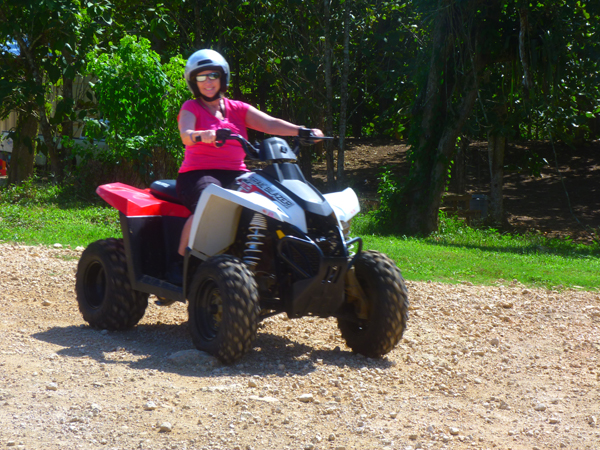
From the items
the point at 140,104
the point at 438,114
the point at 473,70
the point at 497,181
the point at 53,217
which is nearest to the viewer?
the point at 53,217

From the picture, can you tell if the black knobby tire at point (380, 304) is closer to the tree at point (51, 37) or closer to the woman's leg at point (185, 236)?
the woman's leg at point (185, 236)

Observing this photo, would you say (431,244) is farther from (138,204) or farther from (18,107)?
(18,107)

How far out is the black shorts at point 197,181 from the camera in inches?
187

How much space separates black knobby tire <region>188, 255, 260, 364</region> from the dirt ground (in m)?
0.13

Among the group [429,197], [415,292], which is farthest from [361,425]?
[429,197]

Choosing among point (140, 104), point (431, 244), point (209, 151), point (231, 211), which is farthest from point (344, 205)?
point (140, 104)

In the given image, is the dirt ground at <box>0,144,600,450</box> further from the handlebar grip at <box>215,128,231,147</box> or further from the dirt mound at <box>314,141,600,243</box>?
the dirt mound at <box>314,141,600,243</box>

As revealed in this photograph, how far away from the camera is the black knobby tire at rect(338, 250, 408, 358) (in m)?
4.53

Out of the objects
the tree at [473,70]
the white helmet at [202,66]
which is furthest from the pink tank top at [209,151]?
the tree at [473,70]

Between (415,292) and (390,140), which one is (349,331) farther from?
(390,140)

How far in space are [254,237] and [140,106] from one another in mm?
7471

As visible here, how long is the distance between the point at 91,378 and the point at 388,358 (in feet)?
6.13

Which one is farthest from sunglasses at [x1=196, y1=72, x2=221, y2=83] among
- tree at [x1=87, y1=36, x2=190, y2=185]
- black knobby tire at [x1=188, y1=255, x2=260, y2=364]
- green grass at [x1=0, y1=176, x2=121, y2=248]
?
tree at [x1=87, y1=36, x2=190, y2=185]

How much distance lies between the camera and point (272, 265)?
4609mm
